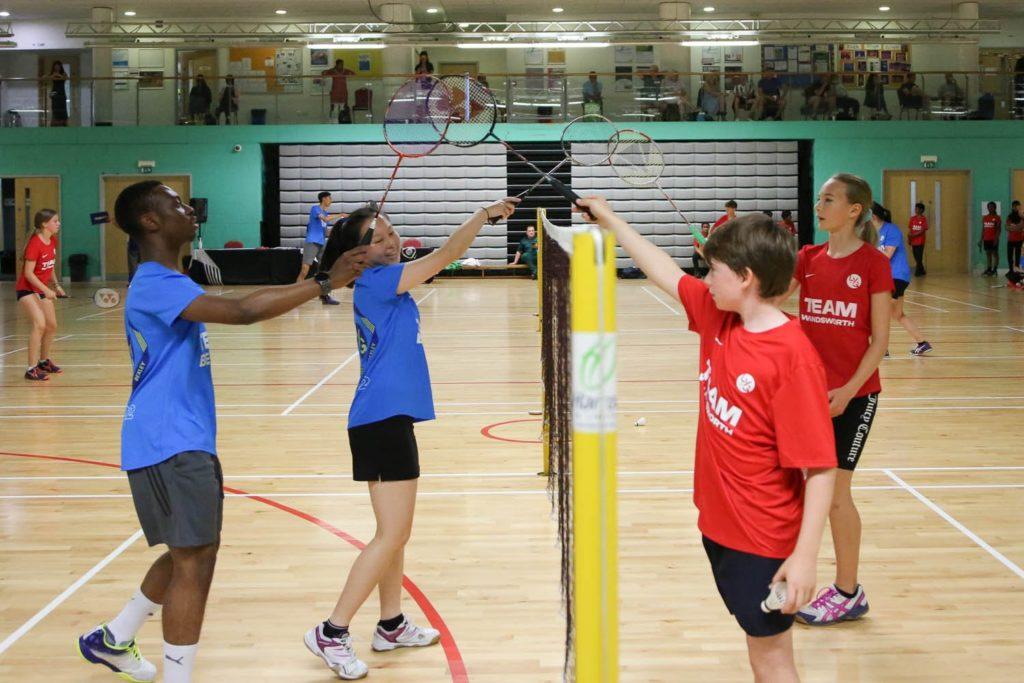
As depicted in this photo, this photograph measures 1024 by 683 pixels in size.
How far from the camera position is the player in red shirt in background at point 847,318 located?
176 inches

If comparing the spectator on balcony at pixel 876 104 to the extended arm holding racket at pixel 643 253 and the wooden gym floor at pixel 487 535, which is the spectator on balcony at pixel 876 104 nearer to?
the wooden gym floor at pixel 487 535

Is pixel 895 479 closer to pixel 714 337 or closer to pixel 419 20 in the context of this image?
pixel 714 337

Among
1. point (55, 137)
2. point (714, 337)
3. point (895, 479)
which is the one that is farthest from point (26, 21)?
point (714, 337)

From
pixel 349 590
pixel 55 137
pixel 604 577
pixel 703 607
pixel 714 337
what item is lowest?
pixel 703 607

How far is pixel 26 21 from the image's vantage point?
32344 millimetres

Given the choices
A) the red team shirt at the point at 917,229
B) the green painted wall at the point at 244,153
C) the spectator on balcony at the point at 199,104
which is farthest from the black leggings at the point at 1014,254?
the spectator on balcony at the point at 199,104

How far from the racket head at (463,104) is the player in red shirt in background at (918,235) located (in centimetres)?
2316

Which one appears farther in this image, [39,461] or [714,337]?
[39,461]

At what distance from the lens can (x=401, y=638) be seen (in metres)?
4.56

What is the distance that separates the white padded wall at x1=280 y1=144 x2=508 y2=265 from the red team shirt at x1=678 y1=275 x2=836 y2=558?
86.5 ft

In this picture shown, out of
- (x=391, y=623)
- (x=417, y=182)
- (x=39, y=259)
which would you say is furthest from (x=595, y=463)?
(x=417, y=182)

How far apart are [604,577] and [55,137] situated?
30420 millimetres

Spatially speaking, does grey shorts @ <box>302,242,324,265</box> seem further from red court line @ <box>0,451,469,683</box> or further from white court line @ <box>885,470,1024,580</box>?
white court line @ <box>885,470,1024,580</box>

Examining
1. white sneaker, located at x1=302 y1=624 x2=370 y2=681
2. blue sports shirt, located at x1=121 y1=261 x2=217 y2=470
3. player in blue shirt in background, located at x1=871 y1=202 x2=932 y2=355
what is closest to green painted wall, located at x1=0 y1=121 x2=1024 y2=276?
player in blue shirt in background, located at x1=871 y1=202 x2=932 y2=355
